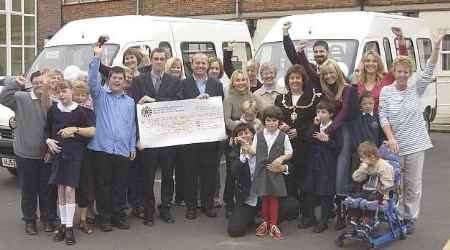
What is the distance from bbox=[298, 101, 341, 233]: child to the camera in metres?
7.02

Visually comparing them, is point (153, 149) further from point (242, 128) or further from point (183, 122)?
point (242, 128)

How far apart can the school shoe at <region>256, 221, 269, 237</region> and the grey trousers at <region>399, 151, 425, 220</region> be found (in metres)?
1.43

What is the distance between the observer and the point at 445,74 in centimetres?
1973

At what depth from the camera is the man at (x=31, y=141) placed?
22.7ft

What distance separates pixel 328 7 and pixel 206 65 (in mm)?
14216

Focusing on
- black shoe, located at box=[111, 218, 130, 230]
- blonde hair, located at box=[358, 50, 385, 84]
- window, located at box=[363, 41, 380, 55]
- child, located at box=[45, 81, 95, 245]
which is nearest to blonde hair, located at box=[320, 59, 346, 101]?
blonde hair, located at box=[358, 50, 385, 84]

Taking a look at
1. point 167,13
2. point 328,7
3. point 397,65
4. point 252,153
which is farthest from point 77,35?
point 167,13

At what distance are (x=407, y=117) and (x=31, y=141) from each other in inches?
153

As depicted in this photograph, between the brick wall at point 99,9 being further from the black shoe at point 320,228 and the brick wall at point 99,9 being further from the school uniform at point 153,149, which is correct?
the black shoe at point 320,228

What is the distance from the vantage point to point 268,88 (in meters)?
7.73

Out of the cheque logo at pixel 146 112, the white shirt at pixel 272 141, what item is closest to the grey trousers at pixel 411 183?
the white shirt at pixel 272 141

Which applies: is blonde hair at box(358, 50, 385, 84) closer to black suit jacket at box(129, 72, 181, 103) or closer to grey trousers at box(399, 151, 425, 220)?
grey trousers at box(399, 151, 425, 220)

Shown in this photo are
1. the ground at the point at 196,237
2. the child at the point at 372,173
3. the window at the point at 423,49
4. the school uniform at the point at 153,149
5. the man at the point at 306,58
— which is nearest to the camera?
the child at the point at 372,173

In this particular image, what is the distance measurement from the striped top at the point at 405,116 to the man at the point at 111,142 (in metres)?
2.69
